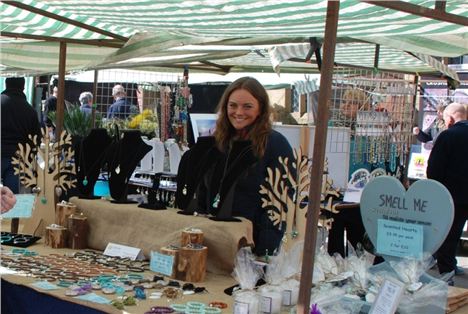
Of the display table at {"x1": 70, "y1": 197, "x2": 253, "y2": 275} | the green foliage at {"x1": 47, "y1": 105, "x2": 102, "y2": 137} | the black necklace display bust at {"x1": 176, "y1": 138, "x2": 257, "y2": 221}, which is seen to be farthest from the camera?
the green foliage at {"x1": 47, "y1": 105, "x2": 102, "y2": 137}

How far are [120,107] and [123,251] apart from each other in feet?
14.1

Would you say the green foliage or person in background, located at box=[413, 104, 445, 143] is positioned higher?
person in background, located at box=[413, 104, 445, 143]

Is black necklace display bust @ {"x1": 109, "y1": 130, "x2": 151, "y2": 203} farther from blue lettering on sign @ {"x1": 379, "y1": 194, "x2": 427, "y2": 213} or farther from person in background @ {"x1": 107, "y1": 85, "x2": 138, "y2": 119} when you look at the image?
person in background @ {"x1": 107, "y1": 85, "x2": 138, "y2": 119}

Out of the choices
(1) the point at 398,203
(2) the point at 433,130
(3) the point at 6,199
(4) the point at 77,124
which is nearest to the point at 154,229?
(3) the point at 6,199

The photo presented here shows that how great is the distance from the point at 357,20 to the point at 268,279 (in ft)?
4.85

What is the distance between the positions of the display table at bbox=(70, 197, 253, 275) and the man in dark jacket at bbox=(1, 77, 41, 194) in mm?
2673

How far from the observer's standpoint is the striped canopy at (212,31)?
113 inches

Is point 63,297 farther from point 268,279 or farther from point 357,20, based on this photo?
point 357,20

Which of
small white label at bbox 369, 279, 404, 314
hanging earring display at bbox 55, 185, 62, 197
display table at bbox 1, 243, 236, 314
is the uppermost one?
hanging earring display at bbox 55, 185, 62, 197

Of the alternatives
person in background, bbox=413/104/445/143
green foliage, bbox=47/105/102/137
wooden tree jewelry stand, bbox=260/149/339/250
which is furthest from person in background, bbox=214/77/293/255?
person in background, bbox=413/104/445/143

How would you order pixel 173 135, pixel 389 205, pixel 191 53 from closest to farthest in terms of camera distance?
pixel 389 205
pixel 191 53
pixel 173 135

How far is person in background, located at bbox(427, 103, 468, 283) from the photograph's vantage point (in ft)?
15.8

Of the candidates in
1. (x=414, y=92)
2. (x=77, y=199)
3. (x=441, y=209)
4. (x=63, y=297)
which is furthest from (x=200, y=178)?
(x=414, y=92)

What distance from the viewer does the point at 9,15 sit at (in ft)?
12.9
